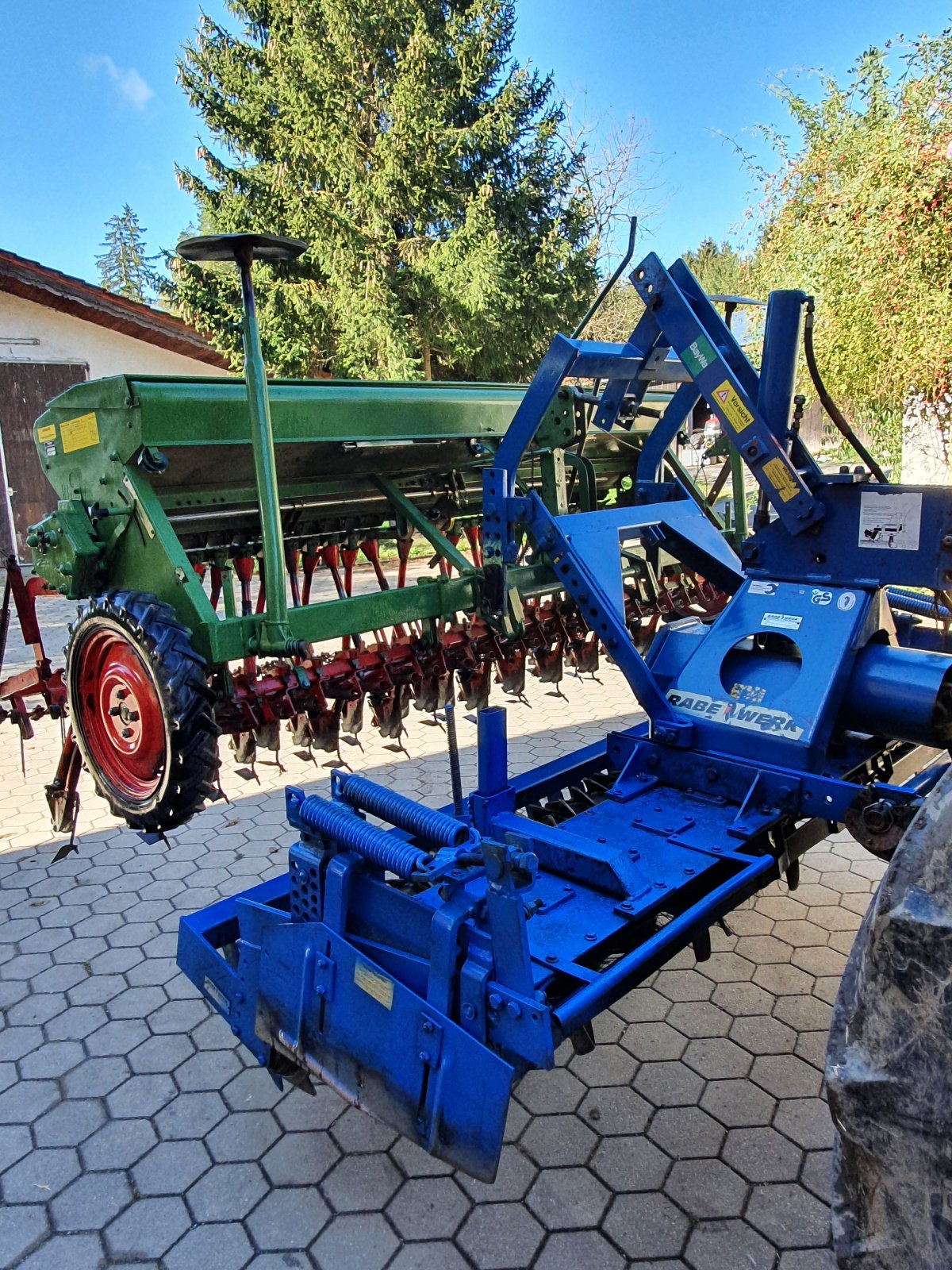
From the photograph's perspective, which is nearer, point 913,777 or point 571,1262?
point 571,1262

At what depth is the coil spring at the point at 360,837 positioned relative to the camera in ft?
6.12

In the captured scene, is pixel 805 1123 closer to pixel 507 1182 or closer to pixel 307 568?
pixel 507 1182

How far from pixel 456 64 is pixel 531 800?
12292 mm

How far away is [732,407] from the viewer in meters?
2.83

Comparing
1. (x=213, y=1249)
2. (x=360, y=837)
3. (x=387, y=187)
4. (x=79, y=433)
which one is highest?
(x=387, y=187)

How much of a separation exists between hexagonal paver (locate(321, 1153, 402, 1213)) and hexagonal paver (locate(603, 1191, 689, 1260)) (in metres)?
0.54

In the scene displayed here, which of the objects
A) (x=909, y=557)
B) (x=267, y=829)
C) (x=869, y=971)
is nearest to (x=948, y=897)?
(x=869, y=971)

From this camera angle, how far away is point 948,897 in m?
1.17

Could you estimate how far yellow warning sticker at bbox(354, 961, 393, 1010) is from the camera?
6.22ft

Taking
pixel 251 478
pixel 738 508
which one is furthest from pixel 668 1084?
pixel 738 508

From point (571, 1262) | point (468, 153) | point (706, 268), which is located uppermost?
point (706, 268)

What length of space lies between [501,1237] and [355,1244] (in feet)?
1.09

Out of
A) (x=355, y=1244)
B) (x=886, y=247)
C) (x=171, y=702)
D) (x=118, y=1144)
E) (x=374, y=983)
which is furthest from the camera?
(x=886, y=247)

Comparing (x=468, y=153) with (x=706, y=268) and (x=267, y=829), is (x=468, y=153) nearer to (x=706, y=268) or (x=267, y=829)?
(x=267, y=829)
